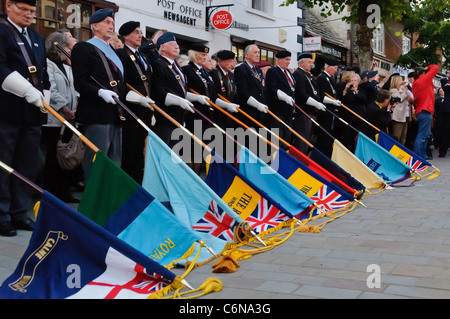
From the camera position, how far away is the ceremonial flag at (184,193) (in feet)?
14.7

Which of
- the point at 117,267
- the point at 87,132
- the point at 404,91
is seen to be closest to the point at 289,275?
the point at 117,267

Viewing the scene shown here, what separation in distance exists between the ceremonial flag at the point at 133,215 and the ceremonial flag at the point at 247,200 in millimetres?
1160

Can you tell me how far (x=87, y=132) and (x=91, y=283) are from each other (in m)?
2.27

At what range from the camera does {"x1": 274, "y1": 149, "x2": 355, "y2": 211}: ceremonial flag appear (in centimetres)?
604

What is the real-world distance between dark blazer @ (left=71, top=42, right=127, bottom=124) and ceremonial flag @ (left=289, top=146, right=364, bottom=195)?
2.41 meters

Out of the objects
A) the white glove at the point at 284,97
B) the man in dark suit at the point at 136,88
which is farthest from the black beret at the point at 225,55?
the man in dark suit at the point at 136,88

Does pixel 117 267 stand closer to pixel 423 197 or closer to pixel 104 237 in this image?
pixel 104 237

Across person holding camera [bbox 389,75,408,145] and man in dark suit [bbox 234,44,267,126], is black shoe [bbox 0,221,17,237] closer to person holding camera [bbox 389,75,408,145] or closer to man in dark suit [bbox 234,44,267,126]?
man in dark suit [bbox 234,44,267,126]

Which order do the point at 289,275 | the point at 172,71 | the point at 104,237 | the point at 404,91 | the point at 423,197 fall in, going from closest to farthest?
the point at 104,237 < the point at 289,275 < the point at 172,71 < the point at 423,197 < the point at 404,91

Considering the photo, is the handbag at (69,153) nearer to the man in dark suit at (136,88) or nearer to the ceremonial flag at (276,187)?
the man in dark suit at (136,88)

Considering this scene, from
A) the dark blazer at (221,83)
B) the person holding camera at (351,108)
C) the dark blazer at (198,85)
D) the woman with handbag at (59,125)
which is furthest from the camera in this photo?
the person holding camera at (351,108)

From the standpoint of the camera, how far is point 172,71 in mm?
6094

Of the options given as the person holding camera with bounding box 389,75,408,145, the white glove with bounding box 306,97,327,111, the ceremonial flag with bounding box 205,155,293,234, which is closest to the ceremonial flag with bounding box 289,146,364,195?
the ceremonial flag with bounding box 205,155,293,234

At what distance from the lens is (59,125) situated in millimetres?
6074
